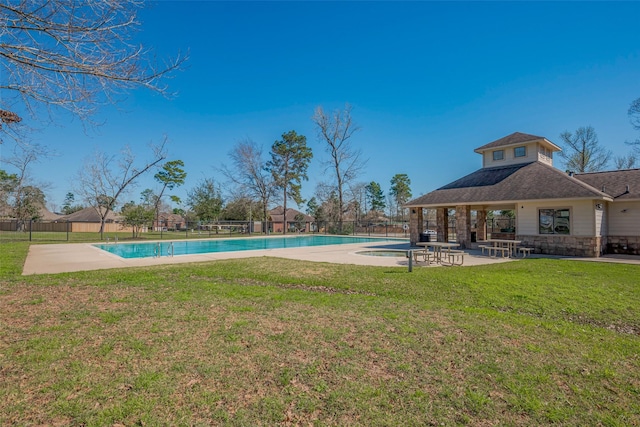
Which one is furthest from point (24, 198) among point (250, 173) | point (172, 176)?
point (250, 173)

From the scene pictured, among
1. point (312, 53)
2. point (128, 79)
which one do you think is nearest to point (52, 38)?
point (128, 79)

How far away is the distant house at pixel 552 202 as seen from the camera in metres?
12.1

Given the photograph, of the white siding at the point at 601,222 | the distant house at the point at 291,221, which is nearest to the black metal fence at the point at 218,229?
the distant house at the point at 291,221

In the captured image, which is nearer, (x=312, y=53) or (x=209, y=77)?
(x=209, y=77)

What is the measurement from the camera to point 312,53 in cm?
1617

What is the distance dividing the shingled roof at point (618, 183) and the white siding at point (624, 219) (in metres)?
0.45

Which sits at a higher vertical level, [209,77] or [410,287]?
[209,77]

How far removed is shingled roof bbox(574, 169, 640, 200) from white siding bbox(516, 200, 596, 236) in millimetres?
2043

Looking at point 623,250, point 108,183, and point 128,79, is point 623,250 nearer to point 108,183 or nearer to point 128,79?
point 128,79

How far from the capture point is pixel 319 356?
321cm

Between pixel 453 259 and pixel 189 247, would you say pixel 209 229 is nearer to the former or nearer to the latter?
pixel 189 247

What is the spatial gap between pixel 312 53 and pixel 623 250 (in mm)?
16772

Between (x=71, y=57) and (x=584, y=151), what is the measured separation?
38180 millimetres

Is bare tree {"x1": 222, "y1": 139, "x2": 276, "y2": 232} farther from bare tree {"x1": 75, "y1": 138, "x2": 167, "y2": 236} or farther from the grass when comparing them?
the grass
